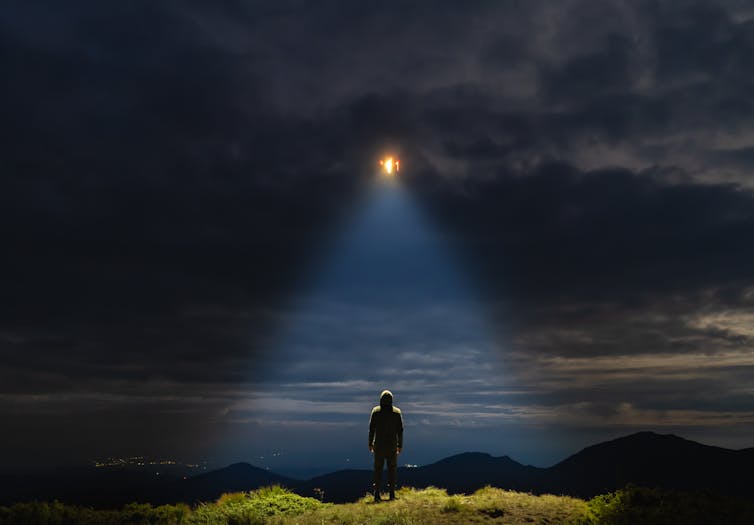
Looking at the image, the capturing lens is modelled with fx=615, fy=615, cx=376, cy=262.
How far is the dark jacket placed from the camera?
72.2 ft

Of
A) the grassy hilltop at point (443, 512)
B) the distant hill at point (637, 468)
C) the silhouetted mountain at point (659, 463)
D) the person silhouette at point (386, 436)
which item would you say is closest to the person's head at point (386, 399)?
the person silhouette at point (386, 436)

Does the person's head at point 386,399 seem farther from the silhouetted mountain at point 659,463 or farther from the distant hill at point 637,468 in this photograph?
the silhouetted mountain at point 659,463

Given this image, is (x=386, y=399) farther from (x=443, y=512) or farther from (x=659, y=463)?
(x=659, y=463)

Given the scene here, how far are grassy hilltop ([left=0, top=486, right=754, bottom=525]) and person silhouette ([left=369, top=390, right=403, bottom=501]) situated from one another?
119 cm

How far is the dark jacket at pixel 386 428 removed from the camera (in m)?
22.0

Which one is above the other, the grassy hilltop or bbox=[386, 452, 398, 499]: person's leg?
bbox=[386, 452, 398, 499]: person's leg

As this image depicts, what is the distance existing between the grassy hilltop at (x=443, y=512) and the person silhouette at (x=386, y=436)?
3.90 feet

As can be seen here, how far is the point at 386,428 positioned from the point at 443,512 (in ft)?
17.2

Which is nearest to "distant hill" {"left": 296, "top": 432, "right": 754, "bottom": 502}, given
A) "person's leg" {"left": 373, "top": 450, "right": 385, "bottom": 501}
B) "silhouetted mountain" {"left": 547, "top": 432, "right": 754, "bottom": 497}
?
"silhouetted mountain" {"left": 547, "top": 432, "right": 754, "bottom": 497}

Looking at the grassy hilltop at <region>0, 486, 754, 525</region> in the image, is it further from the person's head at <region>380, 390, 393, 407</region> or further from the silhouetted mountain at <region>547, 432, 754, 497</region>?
the silhouetted mountain at <region>547, 432, 754, 497</region>

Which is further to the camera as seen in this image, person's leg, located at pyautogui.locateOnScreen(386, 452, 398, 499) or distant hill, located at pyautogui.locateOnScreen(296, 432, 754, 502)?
distant hill, located at pyautogui.locateOnScreen(296, 432, 754, 502)

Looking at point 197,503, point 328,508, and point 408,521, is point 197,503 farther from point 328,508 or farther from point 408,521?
point 408,521

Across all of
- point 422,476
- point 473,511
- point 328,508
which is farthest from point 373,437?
point 422,476

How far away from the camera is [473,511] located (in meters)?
17.0
